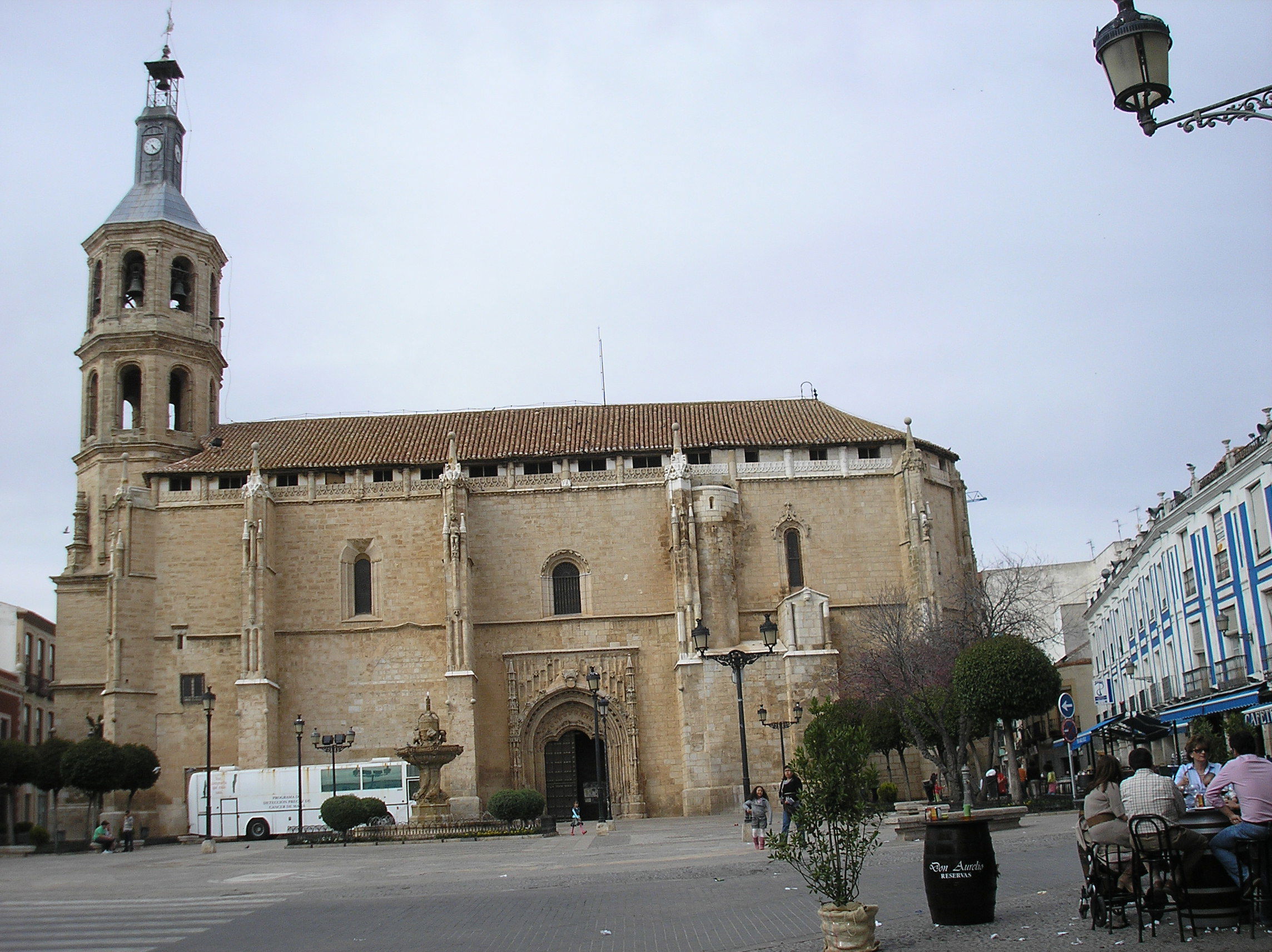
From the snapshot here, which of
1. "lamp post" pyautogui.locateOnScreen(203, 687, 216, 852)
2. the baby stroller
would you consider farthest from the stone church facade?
the baby stroller

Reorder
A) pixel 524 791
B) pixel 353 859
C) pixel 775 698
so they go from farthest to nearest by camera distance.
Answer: pixel 775 698
pixel 524 791
pixel 353 859

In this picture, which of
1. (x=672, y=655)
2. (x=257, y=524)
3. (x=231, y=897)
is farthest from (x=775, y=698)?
(x=231, y=897)

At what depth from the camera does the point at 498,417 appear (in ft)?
145

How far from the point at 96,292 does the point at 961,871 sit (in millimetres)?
43243

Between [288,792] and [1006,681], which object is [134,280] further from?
[1006,681]

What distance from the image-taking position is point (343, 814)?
2942 centimetres

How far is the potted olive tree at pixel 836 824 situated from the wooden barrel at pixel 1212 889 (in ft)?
7.06

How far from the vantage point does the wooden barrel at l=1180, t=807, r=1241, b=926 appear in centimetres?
799

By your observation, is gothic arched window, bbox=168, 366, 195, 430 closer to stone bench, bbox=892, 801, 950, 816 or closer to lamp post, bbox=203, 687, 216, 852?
lamp post, bbox=203, 687, 216, 852

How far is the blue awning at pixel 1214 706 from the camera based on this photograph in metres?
26.3

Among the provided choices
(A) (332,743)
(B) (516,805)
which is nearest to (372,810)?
(A) (332,743)

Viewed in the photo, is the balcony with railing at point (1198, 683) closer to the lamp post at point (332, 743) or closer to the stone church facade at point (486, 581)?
the stone church facade at point (486, 581)

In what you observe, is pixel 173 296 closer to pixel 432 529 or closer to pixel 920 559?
pixel 432 529

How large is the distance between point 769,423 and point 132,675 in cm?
2308
